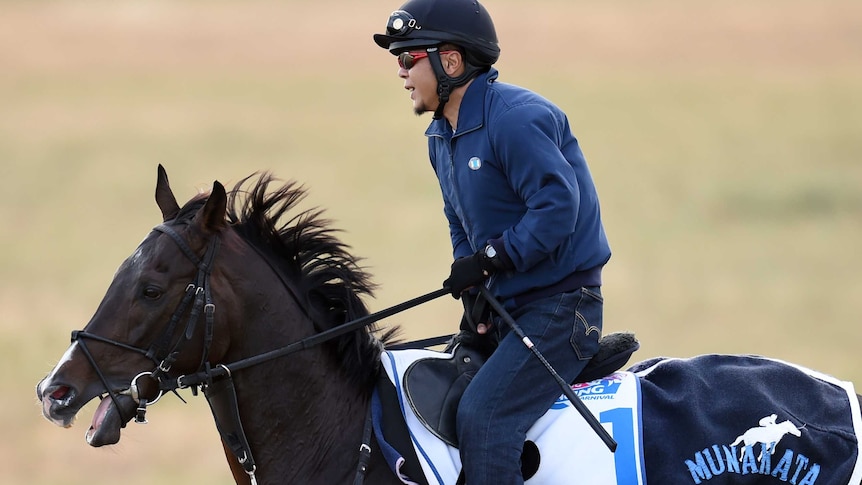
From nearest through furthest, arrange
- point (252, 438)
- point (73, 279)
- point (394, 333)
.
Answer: point (252, 438)
point (394, 333)
point (73, 279)

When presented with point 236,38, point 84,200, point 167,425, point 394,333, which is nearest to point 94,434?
point 394,333

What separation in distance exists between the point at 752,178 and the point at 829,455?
22320mm

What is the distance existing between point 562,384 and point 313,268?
1.30 metres

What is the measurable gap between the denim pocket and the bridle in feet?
2.65

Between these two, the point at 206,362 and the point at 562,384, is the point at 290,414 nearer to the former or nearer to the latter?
the point at 206,362

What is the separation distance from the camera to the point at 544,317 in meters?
5.15

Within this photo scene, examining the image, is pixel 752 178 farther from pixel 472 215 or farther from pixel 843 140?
pixel 472 215

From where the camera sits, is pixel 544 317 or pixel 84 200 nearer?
pixel 544 317

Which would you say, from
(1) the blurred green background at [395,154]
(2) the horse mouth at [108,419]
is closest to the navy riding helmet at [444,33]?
(2) the horse mouth at [108,419]

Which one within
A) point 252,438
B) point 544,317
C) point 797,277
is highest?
point 544,317

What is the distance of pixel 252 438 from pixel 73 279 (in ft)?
48.1

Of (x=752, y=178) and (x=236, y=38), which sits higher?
(x=236, y=38)

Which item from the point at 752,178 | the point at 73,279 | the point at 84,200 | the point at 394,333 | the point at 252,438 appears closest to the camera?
the point at 252,438

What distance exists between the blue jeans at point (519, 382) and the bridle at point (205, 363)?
0.50m
